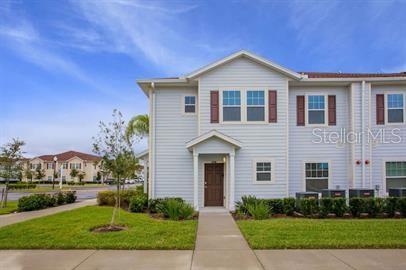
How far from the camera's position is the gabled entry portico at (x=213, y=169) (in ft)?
52.6

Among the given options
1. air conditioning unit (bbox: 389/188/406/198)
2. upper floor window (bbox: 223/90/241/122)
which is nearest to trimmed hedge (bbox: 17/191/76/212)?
Answer: upper floor window (bbox: 223/90/241/122)

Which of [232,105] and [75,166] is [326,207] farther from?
[75,166]

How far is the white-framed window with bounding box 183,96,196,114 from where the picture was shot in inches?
683

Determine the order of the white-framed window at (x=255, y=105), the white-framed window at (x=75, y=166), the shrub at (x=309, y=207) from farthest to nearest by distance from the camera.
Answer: the white-framed window at (x=75, y=166) < the white-framed window at (x=255, y=105) < the shrub at (x=309, y=207)

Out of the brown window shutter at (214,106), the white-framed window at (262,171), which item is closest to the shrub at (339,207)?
the white-framed window at (262,171)

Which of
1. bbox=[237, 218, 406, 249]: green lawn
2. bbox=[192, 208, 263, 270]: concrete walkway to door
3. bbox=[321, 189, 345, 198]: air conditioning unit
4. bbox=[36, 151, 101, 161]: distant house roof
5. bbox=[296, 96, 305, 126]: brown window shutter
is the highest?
bbox=[296, 96, 305, 126]: brown window shutter

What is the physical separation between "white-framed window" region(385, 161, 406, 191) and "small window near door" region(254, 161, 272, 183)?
5797mm

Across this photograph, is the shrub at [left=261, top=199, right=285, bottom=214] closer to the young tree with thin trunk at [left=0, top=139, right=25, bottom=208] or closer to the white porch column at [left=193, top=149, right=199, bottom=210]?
the white porch column at [left=193, top=149, right=199, bottom=210]

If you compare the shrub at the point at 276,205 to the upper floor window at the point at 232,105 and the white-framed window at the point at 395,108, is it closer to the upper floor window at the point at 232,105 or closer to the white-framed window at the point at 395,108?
the upper floor window at the point at 232,105

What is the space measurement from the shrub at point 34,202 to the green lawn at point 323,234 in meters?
11.3

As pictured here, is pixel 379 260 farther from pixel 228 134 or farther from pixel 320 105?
pixel 320 105

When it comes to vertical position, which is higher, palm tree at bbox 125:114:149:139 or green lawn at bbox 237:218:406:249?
palm tree at bbox 125:114:149:139

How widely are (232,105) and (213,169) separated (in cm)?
321

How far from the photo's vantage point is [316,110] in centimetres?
1745
